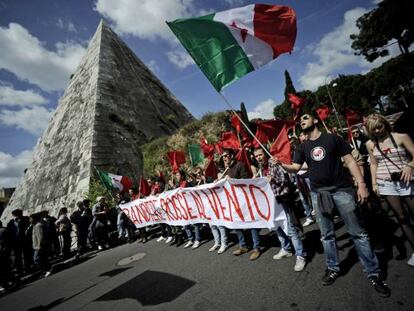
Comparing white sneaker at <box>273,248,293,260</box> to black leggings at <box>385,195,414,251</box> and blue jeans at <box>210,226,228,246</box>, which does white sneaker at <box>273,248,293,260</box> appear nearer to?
blue jeans at <box>210,226,228,246</box>

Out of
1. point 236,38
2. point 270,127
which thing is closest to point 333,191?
point 236,38

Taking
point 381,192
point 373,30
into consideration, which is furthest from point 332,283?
point 373,30

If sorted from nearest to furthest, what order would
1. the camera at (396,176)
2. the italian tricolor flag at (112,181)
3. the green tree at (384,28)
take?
the camera at (396,176), the italian tricolor flag at (112,181), the green tree at (384,28)

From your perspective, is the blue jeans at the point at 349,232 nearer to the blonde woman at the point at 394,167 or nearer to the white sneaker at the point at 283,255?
the blonde woman at the point at 394,167

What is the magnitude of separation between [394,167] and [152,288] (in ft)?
12.9

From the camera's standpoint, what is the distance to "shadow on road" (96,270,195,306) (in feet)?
11.9

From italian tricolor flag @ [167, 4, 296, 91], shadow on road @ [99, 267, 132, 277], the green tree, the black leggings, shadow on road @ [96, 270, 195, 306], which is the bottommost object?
shadow on road @ [99, 267, 132, 277]

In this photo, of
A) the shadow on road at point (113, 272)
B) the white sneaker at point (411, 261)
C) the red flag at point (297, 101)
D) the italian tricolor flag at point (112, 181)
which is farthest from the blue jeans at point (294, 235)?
the italian tricolor flag at point (112, 181)

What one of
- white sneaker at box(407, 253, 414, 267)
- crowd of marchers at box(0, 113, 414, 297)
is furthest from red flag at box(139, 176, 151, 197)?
white sneaker at box(407, 253, 414, 267)

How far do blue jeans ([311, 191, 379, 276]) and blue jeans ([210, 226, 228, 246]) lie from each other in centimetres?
242

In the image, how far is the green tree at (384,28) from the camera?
76.2 ft

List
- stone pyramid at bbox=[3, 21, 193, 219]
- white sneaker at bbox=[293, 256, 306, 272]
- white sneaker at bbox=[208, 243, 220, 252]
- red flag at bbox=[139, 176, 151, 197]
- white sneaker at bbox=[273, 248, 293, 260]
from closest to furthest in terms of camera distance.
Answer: white sneaker at bbox=[293, 256, 306, 272] → white sneaker at bbox=[273, 248, 293, 260] → white sneaker at bbox=[208, 243, 220, 252] → red flag at bbox=[139, 176, 151, 197] → stone pyramid at bbox=[3, 21, 193, 219]

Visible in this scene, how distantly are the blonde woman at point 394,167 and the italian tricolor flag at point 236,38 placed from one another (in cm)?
170

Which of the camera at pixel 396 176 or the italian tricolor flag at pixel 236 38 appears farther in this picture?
the italian tricolor flag at pixel 236 38
